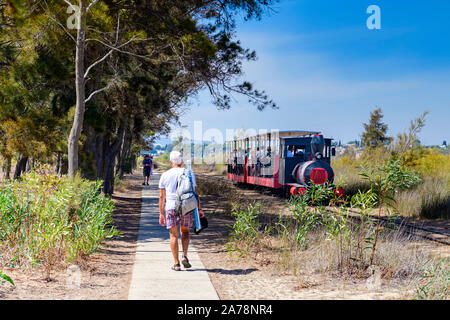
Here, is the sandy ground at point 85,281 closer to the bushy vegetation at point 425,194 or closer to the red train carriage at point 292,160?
the bushy vegetation at point 425,194

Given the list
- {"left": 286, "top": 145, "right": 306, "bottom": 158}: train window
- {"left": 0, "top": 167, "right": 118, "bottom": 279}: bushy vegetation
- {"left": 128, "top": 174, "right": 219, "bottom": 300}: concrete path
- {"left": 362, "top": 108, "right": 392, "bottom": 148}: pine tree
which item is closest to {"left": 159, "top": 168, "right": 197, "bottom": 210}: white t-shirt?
{"left": 128, "top": 174, "right": 219, "bottom": 300}: concrete path

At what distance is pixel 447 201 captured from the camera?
45.8ft

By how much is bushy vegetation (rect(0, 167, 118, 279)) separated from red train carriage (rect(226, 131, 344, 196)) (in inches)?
378

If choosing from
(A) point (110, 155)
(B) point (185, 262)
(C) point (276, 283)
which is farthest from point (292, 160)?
(C) point (276, 283)

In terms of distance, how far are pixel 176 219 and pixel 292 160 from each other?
40.3 feet

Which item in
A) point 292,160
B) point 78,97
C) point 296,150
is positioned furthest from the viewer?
point 296,150

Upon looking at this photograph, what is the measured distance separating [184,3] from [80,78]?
3.00 m

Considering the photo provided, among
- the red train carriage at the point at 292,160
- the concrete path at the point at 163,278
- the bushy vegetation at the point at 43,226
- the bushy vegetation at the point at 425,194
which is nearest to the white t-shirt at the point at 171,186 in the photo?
the concrete path at the point at 163,278

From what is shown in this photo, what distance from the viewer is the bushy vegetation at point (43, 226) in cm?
A: 623

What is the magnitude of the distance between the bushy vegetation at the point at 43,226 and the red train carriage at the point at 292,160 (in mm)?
9591

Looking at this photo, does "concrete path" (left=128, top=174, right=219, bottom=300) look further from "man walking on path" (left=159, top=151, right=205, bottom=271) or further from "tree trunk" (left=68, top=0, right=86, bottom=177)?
"tree trunk" (left=68, top=0, right=86, bottom=177)

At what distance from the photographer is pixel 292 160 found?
18.4 metres

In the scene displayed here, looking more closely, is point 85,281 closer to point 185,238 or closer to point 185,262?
point 185,262

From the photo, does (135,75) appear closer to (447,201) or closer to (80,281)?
(80,281)
